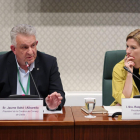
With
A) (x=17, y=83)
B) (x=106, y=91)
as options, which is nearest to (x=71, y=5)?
(x=106, y=91)

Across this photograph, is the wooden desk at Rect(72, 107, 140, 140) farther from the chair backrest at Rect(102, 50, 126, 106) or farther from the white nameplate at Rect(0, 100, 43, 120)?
the chair backrest at Rect(102, 50, 126, 106)

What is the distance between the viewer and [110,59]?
2.25m

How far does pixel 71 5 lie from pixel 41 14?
18.3 inches

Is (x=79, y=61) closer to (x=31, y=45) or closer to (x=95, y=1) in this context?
(x=95, y=1)

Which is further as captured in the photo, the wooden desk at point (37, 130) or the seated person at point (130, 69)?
the seated person at point (130, 69)

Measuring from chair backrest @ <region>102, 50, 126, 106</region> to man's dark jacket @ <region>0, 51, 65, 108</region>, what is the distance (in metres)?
0.53

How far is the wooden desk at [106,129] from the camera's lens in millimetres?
1304

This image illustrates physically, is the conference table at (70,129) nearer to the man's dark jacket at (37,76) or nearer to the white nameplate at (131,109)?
the white nameplate at (131,109)

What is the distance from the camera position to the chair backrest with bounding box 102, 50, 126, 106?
225 centimetres

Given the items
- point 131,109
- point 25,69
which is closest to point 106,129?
point 131,109

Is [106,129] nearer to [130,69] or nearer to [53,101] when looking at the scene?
[53,101]

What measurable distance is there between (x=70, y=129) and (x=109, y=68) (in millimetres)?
1096

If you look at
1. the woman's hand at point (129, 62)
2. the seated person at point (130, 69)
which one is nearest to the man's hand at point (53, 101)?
the seated person at point (130, 69)

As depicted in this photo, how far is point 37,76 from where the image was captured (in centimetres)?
196
